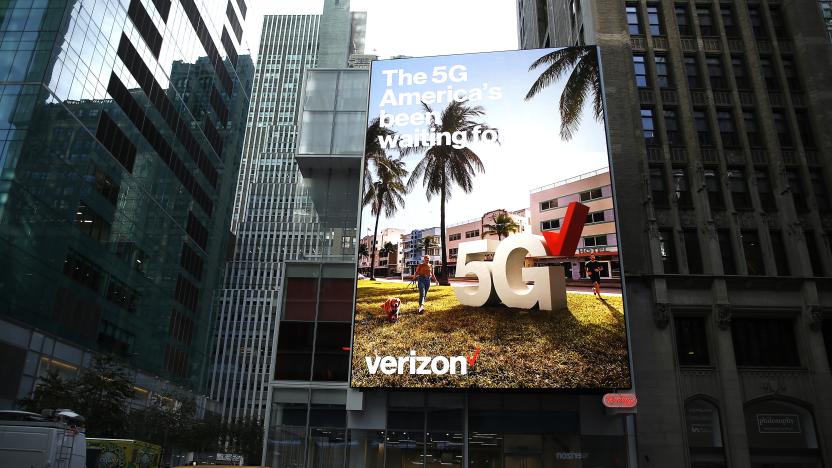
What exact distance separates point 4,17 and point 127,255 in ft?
74.5

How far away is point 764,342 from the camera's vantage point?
33.0 metres

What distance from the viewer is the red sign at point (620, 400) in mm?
27516

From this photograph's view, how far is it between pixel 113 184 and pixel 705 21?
1947 inches

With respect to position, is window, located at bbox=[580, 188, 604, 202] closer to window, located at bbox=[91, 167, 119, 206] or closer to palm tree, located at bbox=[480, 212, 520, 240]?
palm tree, located at bbox=[480, 212, 520, 240]

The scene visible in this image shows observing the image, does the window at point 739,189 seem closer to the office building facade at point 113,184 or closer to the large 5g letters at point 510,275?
the large 5g letters at point 510,275

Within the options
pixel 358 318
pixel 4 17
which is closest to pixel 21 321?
pixel 4 17

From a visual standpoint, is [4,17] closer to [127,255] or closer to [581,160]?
[127,255]

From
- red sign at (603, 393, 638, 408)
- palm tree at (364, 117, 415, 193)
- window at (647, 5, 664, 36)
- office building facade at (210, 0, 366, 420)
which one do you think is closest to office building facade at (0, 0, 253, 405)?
palm tree at (364, 117, 415, 193)

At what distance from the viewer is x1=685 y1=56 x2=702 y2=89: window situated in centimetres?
3862

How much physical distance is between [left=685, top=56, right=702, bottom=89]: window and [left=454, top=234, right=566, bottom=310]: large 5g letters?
17.8 meters

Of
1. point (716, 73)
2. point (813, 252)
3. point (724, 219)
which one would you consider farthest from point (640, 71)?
point (813, 252)

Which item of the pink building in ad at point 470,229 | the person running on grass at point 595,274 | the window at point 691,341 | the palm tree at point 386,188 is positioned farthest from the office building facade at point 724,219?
the palm tree at point 386,188

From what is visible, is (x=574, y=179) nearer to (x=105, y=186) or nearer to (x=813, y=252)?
(x=813, y=252)

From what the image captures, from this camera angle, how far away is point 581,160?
3191cm
